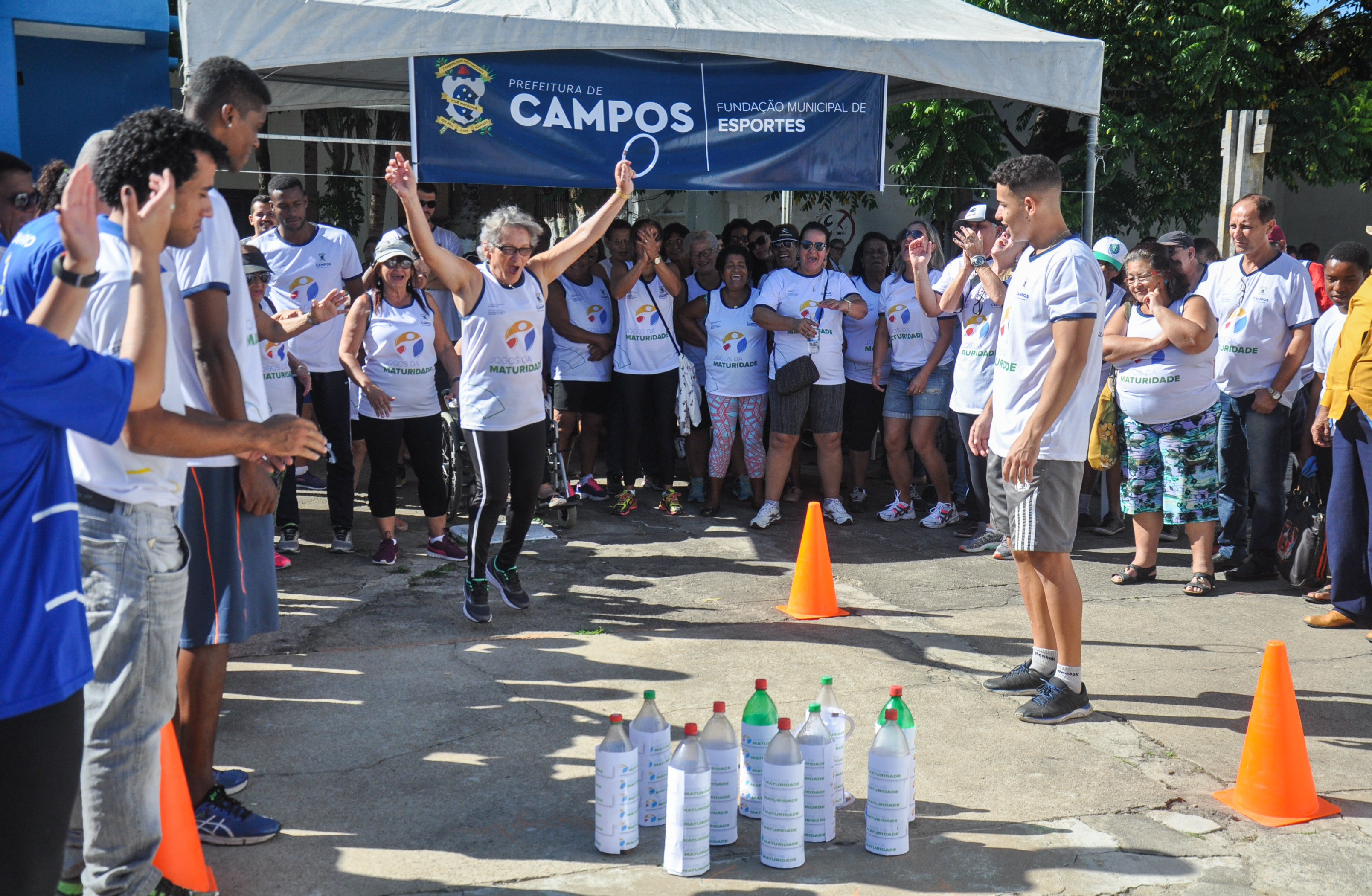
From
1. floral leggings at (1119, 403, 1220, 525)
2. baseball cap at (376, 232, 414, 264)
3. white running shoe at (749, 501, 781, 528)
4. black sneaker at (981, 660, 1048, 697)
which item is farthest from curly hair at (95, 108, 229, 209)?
floral leggings at (1119, 403, 1220, 525)

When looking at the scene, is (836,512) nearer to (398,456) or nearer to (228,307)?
(398,456)

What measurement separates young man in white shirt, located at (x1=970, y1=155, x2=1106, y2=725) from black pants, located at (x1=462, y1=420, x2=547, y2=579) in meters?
2.41

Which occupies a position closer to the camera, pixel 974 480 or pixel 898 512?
pixel 974 480

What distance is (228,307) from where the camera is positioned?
131 inches

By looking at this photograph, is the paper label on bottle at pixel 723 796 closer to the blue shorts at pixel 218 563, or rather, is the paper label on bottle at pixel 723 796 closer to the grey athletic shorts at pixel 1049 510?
the blue shorts at pixel 218 563

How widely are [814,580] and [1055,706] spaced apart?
5.70 ft

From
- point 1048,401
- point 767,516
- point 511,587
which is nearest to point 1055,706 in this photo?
point 1048,401

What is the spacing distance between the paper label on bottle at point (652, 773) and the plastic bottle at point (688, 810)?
15cm

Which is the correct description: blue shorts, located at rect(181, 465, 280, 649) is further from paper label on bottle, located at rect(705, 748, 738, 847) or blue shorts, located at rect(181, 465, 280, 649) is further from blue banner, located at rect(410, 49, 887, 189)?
blue banner, located at rect(410, 49, 887, 189)

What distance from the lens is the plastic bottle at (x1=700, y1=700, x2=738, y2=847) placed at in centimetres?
341

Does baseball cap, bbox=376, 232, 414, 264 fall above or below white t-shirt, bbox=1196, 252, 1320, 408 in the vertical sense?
above

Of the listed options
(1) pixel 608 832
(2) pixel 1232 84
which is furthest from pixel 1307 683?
(2) pixel 1232 84

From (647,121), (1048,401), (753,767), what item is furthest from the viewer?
(647,121)

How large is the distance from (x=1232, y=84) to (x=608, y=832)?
13.3 meters
